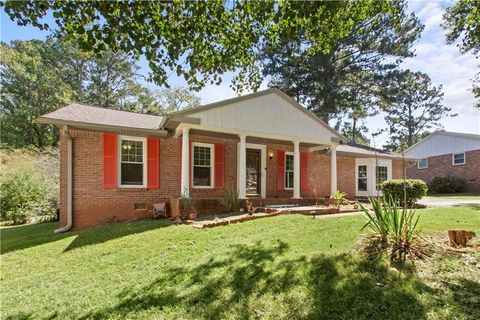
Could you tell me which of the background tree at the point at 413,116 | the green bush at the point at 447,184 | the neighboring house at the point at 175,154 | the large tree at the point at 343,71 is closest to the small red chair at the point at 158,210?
the neighboring house at the point at 175,154

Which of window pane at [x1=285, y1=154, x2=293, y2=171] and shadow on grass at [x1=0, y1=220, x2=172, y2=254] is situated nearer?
shadow on grass at [x1=0, y1=220, x2=172, y2=254]

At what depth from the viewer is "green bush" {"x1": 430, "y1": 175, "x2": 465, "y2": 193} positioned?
2206cm

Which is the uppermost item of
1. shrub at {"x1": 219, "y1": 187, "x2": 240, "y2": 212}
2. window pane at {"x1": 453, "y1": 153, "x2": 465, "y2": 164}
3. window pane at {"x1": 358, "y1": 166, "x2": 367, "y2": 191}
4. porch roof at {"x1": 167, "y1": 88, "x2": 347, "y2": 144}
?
porch roof at {"x1": 167, "y1": 88, "x2": 347, "y2": 144}

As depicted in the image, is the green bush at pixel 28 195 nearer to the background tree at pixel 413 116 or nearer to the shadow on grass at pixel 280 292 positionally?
the shadow on grass at pixel 280 292

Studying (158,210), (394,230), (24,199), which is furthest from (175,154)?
(24,199)

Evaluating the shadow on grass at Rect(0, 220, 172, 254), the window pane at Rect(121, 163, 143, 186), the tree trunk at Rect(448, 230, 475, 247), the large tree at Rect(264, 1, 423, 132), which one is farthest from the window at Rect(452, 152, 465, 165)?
the window pane at Rect(121, 163, 143, 186)

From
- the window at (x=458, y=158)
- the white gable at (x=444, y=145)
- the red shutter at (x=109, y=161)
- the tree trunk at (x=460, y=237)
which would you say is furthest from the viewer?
the window at (x=458, y=158)

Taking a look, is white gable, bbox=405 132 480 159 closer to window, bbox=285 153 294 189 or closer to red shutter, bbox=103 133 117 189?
window, bbox=285 153 294 189

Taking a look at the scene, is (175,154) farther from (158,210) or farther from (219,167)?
(158,210)

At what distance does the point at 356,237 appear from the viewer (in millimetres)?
5215

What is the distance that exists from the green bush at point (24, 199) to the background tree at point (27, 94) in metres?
12.7

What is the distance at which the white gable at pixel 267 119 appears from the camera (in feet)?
32.0

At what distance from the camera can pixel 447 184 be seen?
2242 centimetres

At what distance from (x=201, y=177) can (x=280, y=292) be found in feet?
25.9
